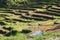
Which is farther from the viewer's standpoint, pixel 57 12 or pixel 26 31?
pixel 57 12

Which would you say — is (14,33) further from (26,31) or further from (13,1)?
(13,1)

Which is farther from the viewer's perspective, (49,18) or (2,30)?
(49,18)

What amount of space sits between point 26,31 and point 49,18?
5.98 meters

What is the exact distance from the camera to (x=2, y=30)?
13.2 m

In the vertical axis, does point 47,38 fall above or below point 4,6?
above

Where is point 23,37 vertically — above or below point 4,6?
above

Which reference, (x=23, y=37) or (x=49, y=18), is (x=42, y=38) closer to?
(x=23, y=37)

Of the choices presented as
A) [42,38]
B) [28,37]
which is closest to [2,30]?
[28,37]

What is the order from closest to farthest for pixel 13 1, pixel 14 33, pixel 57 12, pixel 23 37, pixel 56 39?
pixel 56 39, pixel 23 37, pixel 14 33, pixel 57 12, pixel 13 1

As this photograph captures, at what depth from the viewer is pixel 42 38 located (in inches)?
383

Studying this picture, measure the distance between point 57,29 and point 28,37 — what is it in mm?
1806

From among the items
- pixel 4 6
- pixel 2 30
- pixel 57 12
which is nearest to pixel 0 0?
pixel 4 6

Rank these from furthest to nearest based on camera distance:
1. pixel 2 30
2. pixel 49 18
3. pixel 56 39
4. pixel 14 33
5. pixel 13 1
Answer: pixel 13 1 → pixel 49 18 → pixel 2 30 → pixel 14 33 → pixel 56 39

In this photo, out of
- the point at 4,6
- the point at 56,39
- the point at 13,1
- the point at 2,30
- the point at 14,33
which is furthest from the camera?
the point at 4,6
